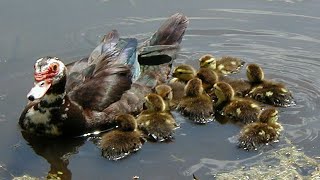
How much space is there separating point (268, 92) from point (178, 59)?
1275mm

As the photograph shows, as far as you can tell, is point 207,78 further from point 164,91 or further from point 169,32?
point 169,32

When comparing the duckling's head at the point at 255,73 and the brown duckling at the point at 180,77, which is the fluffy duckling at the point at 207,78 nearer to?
the brown duckling at the point at 180,77

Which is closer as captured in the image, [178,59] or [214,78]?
[214,78]

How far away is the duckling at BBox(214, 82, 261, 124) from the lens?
6.26 meters

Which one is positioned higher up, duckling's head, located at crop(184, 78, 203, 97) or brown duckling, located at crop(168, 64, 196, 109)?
duckling's head, located at crop(184, 78, 203, 97)

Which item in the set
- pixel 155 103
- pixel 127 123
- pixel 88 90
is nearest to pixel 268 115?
pixel 155 103

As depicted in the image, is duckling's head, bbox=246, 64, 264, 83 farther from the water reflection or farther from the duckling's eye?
the duckling's eye

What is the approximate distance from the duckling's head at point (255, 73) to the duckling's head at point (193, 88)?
0.51 m

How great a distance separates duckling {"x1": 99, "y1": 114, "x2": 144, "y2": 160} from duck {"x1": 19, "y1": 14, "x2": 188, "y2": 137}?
31cm

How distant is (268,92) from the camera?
6.56m

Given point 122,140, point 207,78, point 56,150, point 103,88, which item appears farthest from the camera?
point 207,78

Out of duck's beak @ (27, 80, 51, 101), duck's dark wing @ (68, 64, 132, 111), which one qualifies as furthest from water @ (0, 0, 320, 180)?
duck's beak @ (27, 80, 51, 101)

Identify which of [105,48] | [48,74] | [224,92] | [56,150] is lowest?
[56,150]

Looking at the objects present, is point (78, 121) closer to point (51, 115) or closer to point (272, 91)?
point (51, 115)
